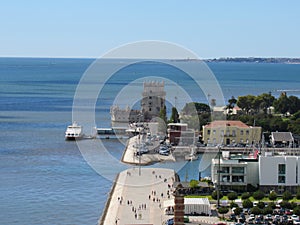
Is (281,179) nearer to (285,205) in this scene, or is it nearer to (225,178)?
(225,178)

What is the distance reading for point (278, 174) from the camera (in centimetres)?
1529

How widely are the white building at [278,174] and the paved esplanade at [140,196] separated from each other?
220 cm

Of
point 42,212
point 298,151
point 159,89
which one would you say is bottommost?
point 42,212

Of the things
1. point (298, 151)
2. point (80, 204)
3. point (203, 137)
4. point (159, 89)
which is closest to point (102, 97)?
point (159, 89)

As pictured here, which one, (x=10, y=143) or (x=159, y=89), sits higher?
(x=159, y=89)

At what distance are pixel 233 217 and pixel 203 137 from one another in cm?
1067

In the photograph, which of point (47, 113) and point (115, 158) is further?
point (47, 113)

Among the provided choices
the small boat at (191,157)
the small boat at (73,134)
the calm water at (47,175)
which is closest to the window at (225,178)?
the calm water at (47,175)

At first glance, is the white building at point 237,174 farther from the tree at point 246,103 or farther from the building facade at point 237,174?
the tree at point 246,103

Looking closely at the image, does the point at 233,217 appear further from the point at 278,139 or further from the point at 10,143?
the point at 10,143

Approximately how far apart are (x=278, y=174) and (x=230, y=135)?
7.80 m

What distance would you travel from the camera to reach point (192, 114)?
2656 cm

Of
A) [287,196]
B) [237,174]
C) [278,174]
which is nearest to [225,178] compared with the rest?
[237,174]

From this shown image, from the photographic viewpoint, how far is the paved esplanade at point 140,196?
12.7m
